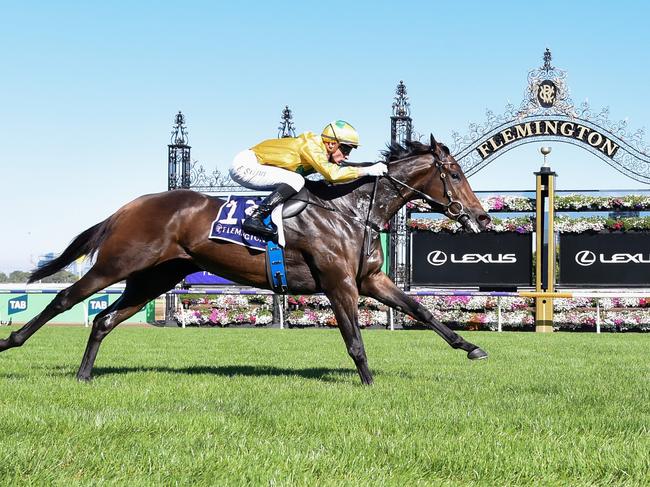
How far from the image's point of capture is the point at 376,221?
6961 millimetres

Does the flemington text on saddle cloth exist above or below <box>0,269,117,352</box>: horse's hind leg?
above

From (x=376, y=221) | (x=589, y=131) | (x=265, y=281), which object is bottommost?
(x=265, y=281)

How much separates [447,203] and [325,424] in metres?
3.14

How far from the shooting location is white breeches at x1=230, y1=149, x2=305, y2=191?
22.2 feet

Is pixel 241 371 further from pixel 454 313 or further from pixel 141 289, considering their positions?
pixel 454 313

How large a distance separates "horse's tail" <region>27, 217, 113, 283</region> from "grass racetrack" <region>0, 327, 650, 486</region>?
0.94 metres

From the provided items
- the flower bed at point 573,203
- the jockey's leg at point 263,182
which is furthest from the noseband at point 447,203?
the flower bed at point 573,203

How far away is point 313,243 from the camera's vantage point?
22.0 feet

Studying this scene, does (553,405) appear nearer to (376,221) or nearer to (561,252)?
(376,221)

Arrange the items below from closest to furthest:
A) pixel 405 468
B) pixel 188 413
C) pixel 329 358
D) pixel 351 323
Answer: pixel 405 468, pixel 188 413, pixel 351 323, pixel 329 358

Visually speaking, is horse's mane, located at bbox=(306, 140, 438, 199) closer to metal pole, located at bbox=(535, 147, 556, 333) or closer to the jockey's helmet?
the jockey's helmet

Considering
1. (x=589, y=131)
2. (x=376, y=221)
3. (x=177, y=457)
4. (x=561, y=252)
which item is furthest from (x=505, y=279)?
(x=177, y=457)

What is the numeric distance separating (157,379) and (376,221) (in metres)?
2.29

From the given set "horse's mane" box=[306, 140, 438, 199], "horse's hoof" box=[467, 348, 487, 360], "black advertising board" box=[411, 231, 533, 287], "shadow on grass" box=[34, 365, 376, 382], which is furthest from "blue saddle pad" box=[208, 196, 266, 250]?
"black advertising board" box=[411, 231, 533, 287]
